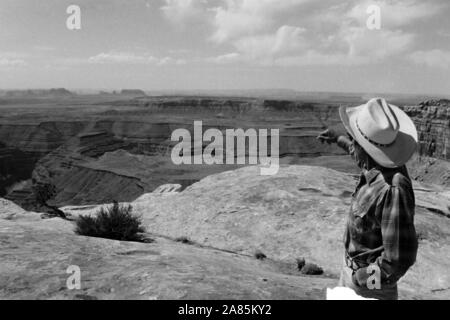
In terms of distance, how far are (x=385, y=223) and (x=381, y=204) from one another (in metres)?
0.15

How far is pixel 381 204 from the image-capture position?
10.1 feet

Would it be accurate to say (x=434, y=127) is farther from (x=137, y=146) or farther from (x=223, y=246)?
(x=223, y=246)

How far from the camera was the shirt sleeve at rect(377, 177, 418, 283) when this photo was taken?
2.94 meters

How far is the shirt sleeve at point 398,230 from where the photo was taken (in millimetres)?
2943

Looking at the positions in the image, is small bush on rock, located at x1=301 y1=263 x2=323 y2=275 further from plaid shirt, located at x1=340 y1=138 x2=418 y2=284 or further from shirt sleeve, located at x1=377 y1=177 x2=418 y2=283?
shirt sleeve, located at x1=377 y1=177 x2=418 y2=283

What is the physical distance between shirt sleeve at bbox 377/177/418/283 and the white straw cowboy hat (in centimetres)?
23

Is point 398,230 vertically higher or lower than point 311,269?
higher

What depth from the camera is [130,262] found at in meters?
6.23

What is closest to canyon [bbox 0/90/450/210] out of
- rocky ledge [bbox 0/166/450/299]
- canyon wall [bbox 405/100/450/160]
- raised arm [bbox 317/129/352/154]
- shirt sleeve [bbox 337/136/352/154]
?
canyon wall [bbox 405/100/450/160]

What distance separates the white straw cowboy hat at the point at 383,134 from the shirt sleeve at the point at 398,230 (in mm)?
230

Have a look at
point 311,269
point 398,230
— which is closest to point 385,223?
point 398,230

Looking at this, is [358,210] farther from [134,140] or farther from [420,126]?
[134,140]
